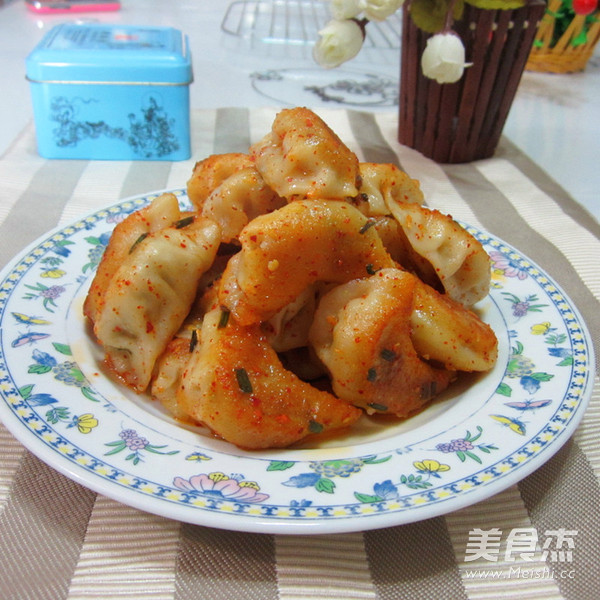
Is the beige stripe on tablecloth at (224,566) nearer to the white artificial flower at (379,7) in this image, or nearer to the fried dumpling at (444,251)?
the fried dumpling at (444,251)

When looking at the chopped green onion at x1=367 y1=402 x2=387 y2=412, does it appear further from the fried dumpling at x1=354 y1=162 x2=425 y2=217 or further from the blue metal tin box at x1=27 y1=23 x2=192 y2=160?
the blue metal tin box at x1=27 y1=23 x2=192 y2=160

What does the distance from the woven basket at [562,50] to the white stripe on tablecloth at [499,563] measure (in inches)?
112

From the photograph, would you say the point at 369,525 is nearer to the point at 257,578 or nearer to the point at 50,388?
the point at 257,578

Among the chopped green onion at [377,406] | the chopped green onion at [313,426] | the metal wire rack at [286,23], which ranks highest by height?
the chopped green onion at [313,426]

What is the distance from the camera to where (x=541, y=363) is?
110 cm

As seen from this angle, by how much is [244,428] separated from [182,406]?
0.12 metres

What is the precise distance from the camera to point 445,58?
6.41 ft

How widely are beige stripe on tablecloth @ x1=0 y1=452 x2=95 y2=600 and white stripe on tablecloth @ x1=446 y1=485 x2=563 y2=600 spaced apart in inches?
21.2

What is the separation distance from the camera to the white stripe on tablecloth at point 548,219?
1.71 metres

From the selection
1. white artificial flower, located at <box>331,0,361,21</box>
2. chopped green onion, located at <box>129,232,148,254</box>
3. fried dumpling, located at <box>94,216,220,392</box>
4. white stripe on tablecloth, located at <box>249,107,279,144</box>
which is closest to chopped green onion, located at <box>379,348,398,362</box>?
fried dumpling, located at <box>94,216,220,392</box>

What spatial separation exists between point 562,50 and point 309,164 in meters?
2.99

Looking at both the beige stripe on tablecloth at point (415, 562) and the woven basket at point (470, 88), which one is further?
the woven basket at point (470, 88)

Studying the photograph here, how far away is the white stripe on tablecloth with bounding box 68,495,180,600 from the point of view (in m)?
0.81

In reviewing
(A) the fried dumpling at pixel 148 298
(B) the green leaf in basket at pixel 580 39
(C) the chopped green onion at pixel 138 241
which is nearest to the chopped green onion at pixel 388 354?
(A) the fried dumpling at pixel 148 298
